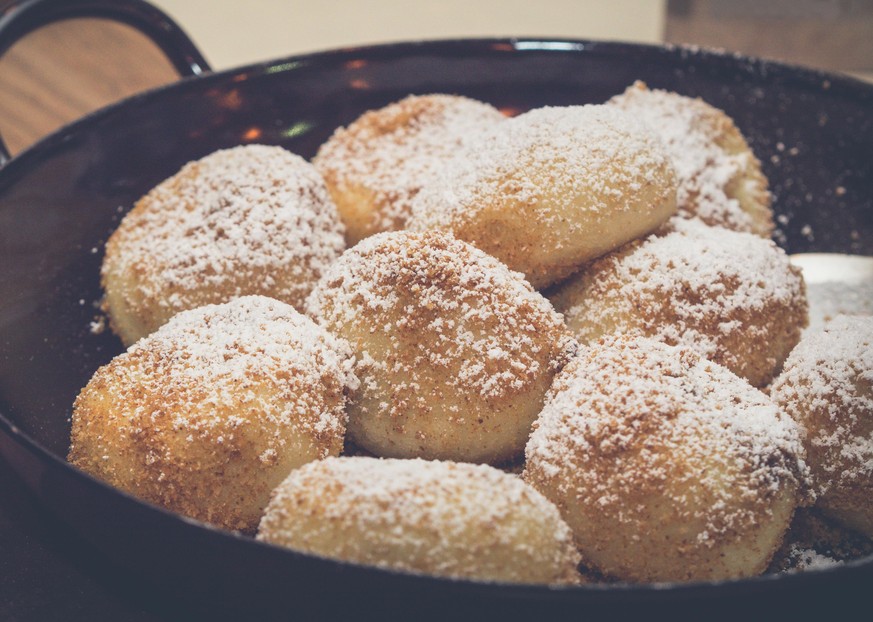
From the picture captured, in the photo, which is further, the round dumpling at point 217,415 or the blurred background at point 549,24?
the blurred background at point 549,24

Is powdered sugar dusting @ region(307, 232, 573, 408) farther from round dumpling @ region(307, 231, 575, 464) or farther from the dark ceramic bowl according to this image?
the dark ceramic bowl

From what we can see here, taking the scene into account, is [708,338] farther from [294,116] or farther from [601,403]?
[294,116]

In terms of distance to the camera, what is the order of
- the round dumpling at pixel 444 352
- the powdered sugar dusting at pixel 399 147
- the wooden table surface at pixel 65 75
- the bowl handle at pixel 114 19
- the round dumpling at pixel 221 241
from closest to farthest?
the round dumpling at pixel 444 352 → the round dumpling at pixel 221 241 → the powdered sugar dusting at pixel 399 147 → the bowl handle at pixel 114 19 → the wooden table surface at pixel 65 75

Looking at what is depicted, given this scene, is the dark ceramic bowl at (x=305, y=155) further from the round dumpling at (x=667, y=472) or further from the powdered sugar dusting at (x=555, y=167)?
the powdered sugar dusting at (x=555, y=167)

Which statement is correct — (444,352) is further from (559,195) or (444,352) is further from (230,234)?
(230,234)

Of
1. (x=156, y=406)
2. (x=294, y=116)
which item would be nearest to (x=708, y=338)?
(x=156, y=406)

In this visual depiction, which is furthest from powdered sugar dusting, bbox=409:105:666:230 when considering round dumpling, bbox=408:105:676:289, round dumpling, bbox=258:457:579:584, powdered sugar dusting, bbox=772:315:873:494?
round dumpling, bbox=258:457:579:584

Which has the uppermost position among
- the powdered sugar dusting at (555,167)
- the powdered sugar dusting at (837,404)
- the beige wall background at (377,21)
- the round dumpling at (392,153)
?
the powdered sugar dusting at (555,167)

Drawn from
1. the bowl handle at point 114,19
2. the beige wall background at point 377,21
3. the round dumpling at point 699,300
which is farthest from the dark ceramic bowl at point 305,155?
the beige wall background at point 377,21
